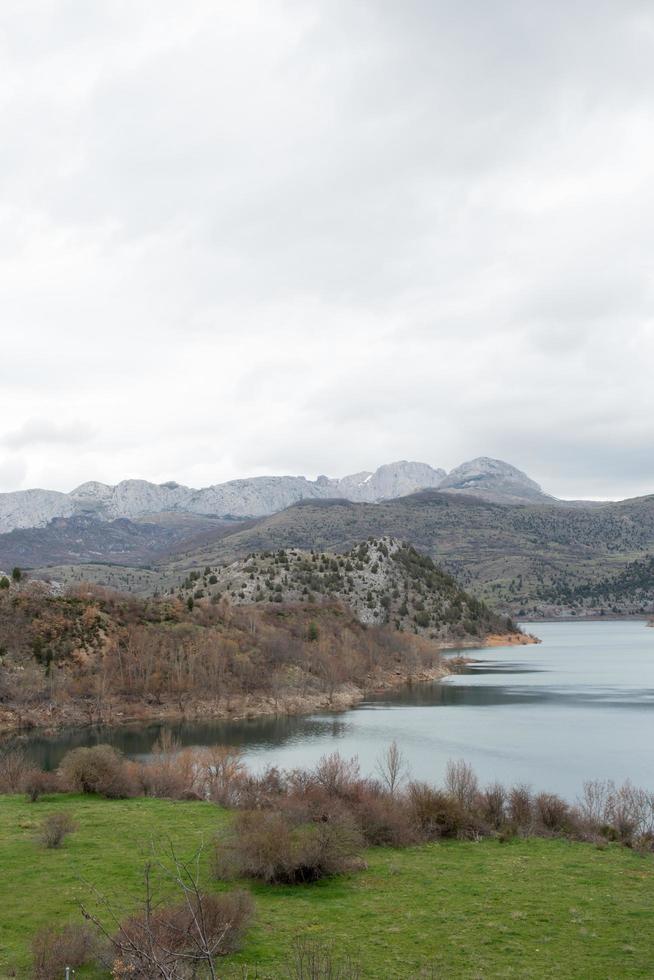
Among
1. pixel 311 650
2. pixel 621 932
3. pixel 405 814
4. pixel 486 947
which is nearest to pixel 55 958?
pixel 486 947

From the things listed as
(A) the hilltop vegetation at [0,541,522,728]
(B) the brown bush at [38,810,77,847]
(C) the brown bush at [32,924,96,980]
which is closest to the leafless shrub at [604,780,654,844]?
(B) the brown bush at [38,810,77,847]

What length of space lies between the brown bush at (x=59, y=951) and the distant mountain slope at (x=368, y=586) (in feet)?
325

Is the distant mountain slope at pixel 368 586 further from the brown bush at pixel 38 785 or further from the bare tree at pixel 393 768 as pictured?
the brown bush at pixel 38 785

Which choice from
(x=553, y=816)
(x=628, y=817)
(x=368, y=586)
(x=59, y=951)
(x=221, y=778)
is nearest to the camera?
(x=59, y=951)

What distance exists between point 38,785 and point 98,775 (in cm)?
237

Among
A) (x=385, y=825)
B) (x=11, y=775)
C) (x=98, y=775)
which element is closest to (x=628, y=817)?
(x=385, y=825)

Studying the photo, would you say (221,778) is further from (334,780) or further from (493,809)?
(493,809)

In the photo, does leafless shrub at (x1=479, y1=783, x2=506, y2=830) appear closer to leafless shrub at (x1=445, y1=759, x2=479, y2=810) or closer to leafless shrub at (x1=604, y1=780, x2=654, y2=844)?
leafless shrub at (x1=445, y1=759, x2=479, y2=810)

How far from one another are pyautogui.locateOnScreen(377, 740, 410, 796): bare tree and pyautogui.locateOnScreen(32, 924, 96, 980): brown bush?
61.6 ft

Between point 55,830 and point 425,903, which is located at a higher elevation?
point 55,830

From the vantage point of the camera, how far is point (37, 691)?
6850cm

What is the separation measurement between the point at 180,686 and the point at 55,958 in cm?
6329

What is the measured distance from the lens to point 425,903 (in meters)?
18.1

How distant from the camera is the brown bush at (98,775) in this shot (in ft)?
104
